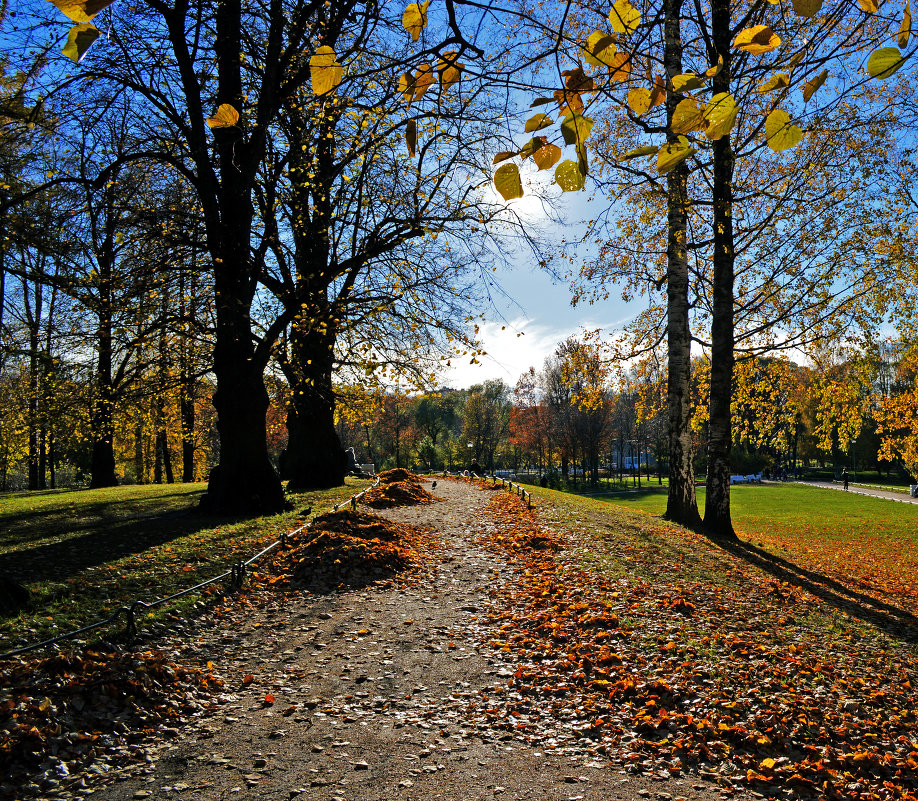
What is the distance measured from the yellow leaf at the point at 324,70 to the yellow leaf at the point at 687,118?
40.8 inches

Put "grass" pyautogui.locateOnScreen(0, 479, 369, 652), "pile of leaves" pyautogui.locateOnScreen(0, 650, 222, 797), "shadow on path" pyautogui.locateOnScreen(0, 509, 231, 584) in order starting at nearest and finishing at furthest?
"pile of leaves" pyautogui.locateOnScreen(0, 650, 222, 797), "grass" pyautogui.locateOnScreen(0, 479, 369, 652), "shadow on path" pyautogui.locateOnScreen(0, 509, 231, 584)

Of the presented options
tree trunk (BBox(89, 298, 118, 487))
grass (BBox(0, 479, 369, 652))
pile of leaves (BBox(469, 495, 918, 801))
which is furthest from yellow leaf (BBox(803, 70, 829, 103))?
tree trunk (BBox(89, 298, 118, 487))

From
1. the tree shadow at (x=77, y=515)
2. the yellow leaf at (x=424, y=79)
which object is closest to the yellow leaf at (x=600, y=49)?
the yellow leaf at (x=424, y=79)

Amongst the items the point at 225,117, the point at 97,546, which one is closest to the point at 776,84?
the point at 225,117

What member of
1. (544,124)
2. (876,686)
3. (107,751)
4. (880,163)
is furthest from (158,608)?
(880,163)

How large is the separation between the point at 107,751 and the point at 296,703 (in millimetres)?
1302

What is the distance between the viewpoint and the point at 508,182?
170 cm

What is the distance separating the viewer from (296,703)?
441 centimetres

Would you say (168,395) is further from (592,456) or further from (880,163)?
(592,456)

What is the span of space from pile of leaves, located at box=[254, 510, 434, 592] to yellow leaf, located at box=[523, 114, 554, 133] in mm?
6776

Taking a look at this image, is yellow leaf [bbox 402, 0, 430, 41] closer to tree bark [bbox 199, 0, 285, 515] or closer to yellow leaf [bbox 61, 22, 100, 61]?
yellow leaf [bbox 61, 22, 100, 61]

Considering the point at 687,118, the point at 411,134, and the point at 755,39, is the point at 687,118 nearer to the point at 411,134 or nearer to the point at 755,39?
the point at 755,39

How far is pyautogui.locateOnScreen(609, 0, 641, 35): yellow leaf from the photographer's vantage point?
1.66 metres

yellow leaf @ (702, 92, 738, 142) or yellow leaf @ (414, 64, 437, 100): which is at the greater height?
yellow leaf @ (414, 64, 437, 100)
